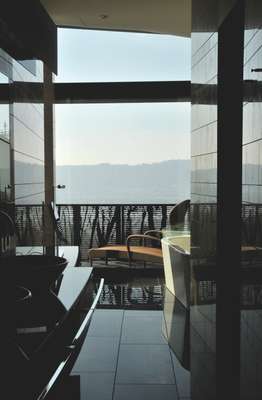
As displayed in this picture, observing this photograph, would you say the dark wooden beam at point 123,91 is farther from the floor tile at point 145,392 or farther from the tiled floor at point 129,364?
the floor tile at point 145,392

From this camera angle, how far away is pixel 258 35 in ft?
5.03

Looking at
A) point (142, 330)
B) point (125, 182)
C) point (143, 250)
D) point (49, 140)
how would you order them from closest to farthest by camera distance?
point (142, 330)
point (49, 140)
point (143, 250)
point (125, 182)

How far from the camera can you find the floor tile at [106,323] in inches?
116

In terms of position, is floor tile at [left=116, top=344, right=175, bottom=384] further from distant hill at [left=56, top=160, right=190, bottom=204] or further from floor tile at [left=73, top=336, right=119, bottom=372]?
distant hill at [left=56, top=160, right=190, bottom=204]

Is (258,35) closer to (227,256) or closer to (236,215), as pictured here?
(236,215)

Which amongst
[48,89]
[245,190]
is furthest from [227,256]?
[48,89]

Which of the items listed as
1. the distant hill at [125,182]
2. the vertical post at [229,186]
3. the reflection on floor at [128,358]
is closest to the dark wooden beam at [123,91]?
the distant hill at [125,182]

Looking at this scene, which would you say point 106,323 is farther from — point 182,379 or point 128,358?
point 182,379

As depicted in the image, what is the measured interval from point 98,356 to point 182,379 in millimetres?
533

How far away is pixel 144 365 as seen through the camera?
7.84 feet

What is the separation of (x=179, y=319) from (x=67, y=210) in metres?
2.88

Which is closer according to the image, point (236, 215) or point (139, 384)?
point (139, 384)

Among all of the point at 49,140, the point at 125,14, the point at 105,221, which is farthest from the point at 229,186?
the point at 105,221

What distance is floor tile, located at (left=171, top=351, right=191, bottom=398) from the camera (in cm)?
205
